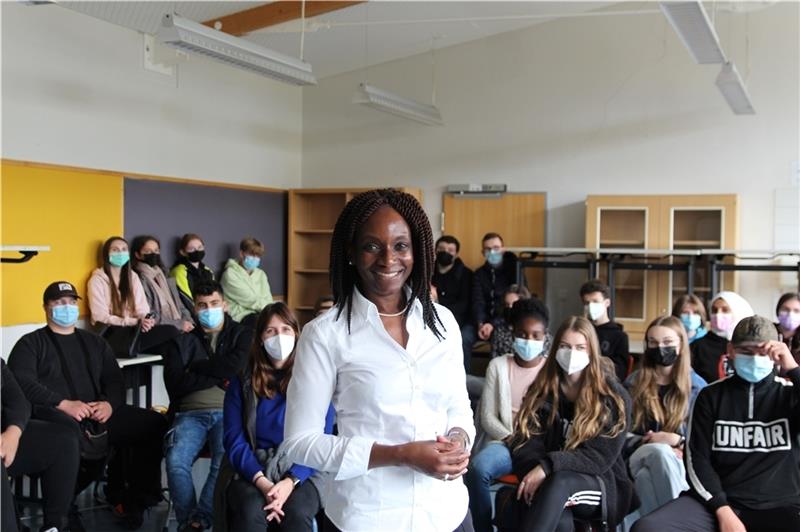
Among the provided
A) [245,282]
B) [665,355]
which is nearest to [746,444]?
[665,355]

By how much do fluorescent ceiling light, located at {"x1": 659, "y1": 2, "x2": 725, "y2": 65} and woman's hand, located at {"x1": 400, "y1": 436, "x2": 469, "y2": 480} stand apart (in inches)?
139

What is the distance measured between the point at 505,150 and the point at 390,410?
7.36m

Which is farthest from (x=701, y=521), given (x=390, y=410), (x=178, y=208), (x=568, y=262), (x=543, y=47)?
(x=543, y=47)

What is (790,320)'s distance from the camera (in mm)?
4527

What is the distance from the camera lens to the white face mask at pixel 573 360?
3.20 meters

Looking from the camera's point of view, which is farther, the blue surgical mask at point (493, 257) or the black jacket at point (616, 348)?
the blue surgical mask at point (493, 257)


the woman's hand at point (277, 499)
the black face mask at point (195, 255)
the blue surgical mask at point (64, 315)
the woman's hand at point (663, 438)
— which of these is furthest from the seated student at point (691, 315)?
the black face mask at point (195, 255)

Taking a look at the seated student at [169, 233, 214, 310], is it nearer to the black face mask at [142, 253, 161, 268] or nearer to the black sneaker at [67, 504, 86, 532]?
the black face mask at [142, 253, 161, 268]

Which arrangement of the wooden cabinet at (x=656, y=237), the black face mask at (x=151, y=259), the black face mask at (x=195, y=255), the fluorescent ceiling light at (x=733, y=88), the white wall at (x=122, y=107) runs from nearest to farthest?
the fluorescent ceiling light at (x=733, y=88) < the white wall at (x=122, y=107) < the black face mask at (x=151, y=259) < the black face mask at (x=195, y=255) < the wooden cabinet at (x=656, y=237)

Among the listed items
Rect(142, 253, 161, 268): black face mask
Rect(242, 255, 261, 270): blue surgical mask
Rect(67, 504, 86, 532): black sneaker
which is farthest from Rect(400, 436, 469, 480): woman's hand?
Rect(242, 255, 261, 270): blue surgical mask

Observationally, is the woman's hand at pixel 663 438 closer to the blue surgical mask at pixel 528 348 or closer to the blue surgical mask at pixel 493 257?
the blue surgical mask at pixel 528 348

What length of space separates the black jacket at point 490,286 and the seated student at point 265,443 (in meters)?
4.03

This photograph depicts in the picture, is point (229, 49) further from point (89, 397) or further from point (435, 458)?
point (435, 458)

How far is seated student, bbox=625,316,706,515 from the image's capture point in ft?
10.8
